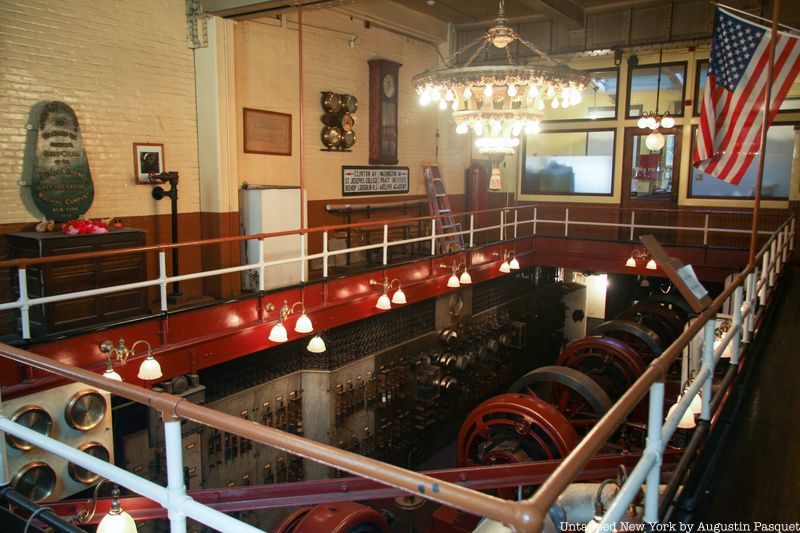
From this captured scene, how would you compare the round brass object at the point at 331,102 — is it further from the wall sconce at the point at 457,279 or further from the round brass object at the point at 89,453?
the round brass object at the point at 89,453

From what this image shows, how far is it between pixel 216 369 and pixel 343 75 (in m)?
7.30

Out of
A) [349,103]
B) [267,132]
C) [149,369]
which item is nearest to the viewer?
[149,369]

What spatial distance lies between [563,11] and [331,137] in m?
5.84

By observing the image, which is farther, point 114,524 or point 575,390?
point 575,390

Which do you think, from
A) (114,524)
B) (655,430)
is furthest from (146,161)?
(655,430)

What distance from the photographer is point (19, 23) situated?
8000mm

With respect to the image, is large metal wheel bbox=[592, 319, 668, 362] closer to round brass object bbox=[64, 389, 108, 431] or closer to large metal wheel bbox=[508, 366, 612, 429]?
large metal wheel bbox=[508, 366, 612, 429]

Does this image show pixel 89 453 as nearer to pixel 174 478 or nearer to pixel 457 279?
pixel 174 478

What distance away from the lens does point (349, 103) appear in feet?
43.7

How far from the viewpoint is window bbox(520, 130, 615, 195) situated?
17.1 metres

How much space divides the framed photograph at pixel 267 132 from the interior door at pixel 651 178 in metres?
9.17

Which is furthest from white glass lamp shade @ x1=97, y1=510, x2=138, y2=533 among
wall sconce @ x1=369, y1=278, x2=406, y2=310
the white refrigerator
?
the white refrigerator

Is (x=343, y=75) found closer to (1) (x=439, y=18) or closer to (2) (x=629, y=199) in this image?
(1) (x=439, y=18)

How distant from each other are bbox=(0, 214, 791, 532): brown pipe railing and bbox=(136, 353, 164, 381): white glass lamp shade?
12.2 ft
